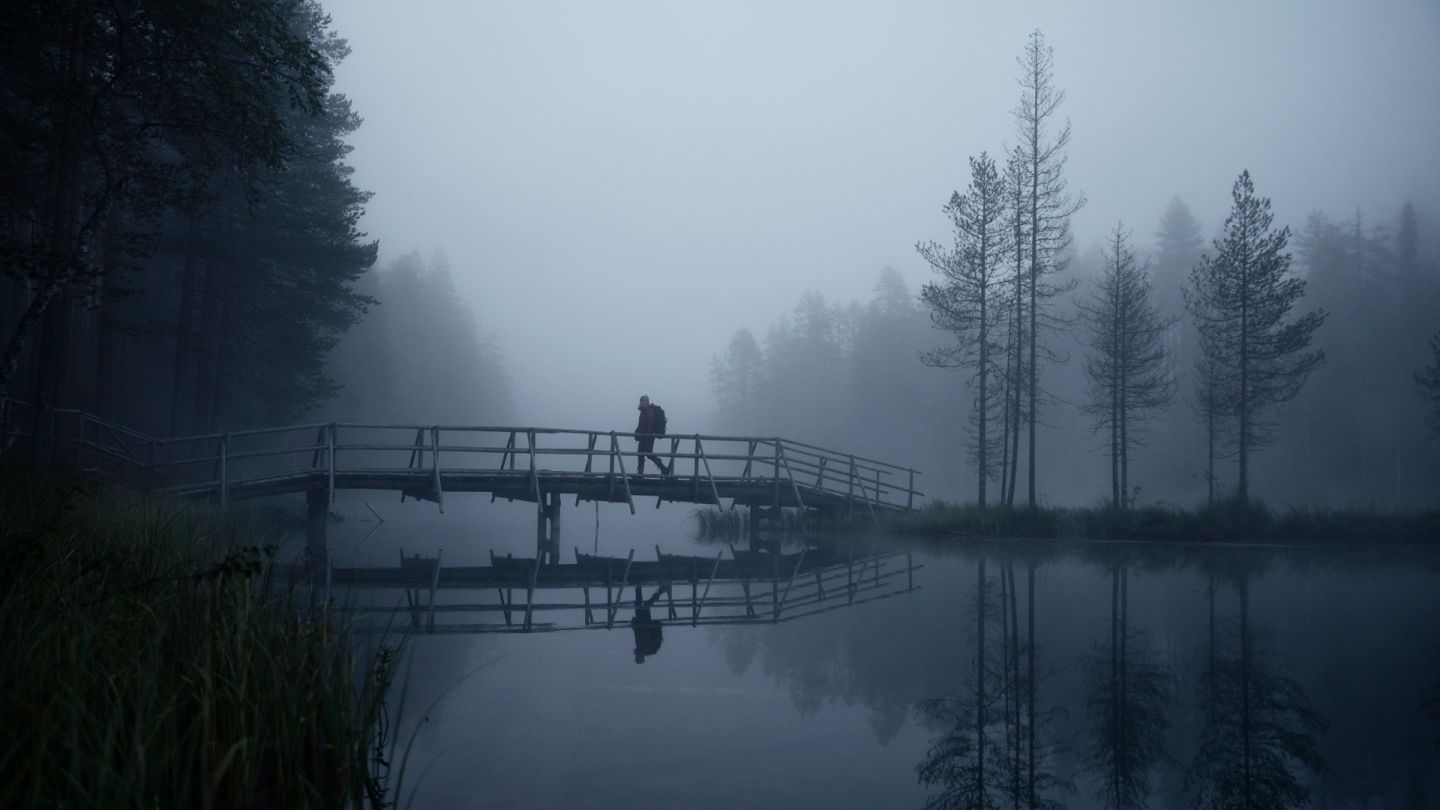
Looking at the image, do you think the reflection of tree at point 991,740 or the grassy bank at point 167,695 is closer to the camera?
the grassy bank at point 167,695

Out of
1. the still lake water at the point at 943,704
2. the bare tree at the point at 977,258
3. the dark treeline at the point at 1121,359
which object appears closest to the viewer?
the still lake water at the point at 943,704

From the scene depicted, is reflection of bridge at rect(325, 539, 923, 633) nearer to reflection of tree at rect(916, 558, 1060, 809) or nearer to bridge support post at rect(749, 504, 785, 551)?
bridge support post at rect(749, 504, 785, 551)

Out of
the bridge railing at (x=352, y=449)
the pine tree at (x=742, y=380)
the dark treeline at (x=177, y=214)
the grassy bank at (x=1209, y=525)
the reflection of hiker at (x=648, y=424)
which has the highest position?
the pine tree at (x=742, y=380)

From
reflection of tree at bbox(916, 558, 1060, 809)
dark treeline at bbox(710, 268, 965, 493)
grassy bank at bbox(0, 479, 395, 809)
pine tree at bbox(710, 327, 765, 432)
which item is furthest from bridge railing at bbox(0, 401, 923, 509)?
pine tree at bbox(710, 327, 765, 432)

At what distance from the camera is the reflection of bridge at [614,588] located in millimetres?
9086

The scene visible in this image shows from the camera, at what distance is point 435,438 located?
16.8 meters

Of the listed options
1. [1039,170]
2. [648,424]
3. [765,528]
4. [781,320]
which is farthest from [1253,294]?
[781,320]

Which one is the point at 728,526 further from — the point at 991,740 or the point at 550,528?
the point at 991,740

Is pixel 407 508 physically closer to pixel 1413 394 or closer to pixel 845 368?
pixel 845 368

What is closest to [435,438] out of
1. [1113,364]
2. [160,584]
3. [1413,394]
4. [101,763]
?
[160,584]

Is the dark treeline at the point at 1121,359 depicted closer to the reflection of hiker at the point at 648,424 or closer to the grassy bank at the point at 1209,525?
the grassy bank at the point at 1209,525

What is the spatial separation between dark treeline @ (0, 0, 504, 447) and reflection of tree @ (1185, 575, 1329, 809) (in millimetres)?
9490

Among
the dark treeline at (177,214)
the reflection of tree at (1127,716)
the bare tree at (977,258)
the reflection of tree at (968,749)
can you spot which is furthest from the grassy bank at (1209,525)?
the dark treeline at (177,214)

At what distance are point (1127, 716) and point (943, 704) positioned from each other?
3.79 ft
